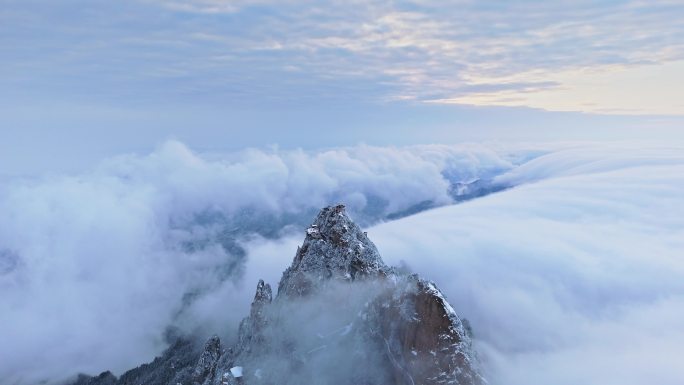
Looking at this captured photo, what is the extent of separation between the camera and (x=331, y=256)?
90.6 m

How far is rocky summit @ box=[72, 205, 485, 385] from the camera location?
65.2m

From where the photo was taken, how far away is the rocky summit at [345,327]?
214 feet

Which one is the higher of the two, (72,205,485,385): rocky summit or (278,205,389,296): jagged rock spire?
(278,205,389,296): jagged rock spire

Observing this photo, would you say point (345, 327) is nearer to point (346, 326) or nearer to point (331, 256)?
point (346, 326)

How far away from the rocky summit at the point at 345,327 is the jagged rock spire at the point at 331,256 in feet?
0.71

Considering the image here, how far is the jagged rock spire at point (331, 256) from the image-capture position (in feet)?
283

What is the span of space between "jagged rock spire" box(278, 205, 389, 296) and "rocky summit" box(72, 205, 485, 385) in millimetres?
217

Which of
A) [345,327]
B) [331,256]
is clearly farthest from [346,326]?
[331,256]

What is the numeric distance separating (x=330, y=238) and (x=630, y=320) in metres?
127

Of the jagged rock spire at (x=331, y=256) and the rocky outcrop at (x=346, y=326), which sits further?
the jagged rock spire at (x=331, y=256)

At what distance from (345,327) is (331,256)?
1677 cm

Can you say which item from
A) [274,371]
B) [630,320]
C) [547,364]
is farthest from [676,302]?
[274,371]

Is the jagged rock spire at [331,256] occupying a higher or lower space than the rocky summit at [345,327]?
higher

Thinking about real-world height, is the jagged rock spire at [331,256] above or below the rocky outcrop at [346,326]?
above
